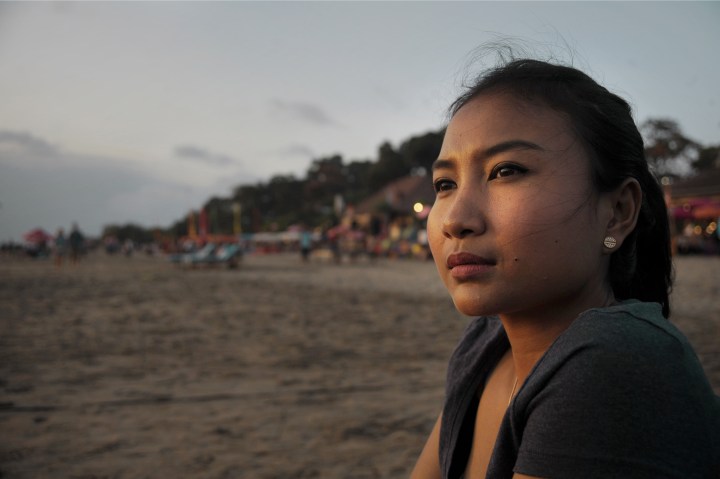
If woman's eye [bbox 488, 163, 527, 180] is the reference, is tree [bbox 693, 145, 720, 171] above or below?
above

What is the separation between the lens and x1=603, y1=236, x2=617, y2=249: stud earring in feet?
3.72

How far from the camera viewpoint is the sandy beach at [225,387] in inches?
107

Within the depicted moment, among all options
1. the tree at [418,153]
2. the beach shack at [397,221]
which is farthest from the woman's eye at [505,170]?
the tree at [418,153]

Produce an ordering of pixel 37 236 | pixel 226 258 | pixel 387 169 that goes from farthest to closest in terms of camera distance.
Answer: pixel 387 169, pixel 37 236, pixel 226 258

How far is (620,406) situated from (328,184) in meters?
82.1

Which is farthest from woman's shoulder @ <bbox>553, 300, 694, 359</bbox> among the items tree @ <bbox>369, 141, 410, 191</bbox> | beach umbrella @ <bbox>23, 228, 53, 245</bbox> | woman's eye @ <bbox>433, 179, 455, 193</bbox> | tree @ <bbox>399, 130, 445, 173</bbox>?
tree @ <bbox>369, 141, 410, 191</bbox>

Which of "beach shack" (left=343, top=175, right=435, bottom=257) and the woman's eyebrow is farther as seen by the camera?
"beach shack" (left=343, top=175, right=435, bottom=257)

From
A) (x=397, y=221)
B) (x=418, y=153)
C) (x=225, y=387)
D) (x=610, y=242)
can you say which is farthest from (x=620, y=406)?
→ (x=418, y=153)

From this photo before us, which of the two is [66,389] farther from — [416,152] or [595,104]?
[416,152]

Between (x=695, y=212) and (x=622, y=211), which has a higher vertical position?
(x=695, y=212)

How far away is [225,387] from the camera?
13.5 ft

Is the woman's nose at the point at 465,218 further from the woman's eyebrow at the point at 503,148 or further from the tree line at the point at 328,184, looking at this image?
the tree line at the point at 328,184

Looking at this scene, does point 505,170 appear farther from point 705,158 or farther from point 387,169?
point 387,169

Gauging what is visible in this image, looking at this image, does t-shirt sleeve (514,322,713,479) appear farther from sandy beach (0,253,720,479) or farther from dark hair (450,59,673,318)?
sandy beach (0,253,720,479)
